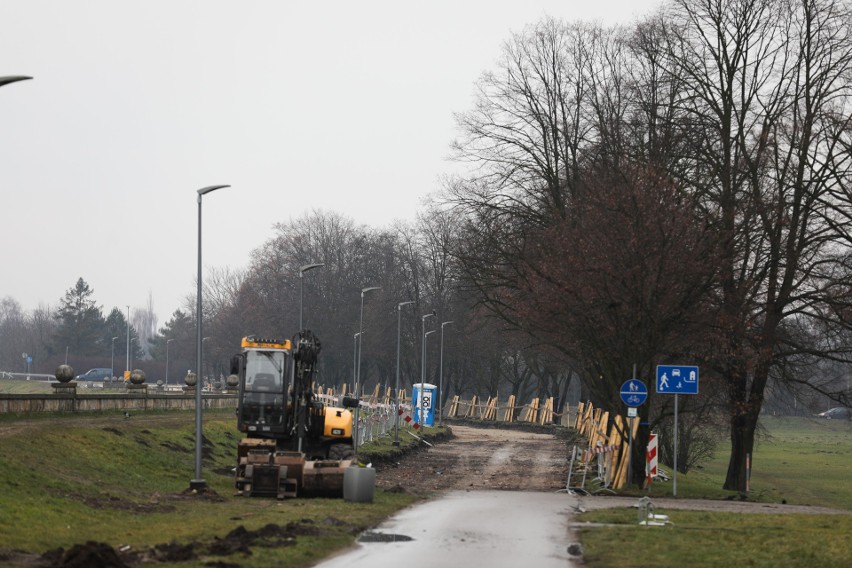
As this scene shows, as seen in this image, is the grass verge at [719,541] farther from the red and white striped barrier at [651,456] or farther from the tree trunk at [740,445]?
the tree trunk at [740,445]

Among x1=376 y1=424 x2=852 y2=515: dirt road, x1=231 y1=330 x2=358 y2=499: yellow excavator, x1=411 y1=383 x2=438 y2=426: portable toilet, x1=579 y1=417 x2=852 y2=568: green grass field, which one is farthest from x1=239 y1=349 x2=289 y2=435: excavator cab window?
x1=411 y1=383 x2=438 y2=426: portable toilet

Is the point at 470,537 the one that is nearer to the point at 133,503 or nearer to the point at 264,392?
the point at 133,503

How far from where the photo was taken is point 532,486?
3653 cm

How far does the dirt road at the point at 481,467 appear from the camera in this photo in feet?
119

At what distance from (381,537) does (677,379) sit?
591 inches

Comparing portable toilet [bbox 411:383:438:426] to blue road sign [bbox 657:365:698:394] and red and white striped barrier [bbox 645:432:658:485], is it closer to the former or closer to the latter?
red and white striped barrier [bbox 645:432:658:485]

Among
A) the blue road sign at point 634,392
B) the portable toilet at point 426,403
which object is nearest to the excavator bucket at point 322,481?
the blue road sign at point 634,392

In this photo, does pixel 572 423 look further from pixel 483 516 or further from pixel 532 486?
pixel 483 516

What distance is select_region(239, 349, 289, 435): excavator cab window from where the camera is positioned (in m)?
32.8

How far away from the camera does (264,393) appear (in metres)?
32.9

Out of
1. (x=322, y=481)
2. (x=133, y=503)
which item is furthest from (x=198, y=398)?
(x=133, y=503)

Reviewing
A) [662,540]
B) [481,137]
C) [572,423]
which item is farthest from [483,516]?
Result: [572,423]

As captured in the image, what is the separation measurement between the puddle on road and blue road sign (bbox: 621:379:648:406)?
545 inches

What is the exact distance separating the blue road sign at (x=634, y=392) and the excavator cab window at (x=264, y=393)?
8607 millimetres
